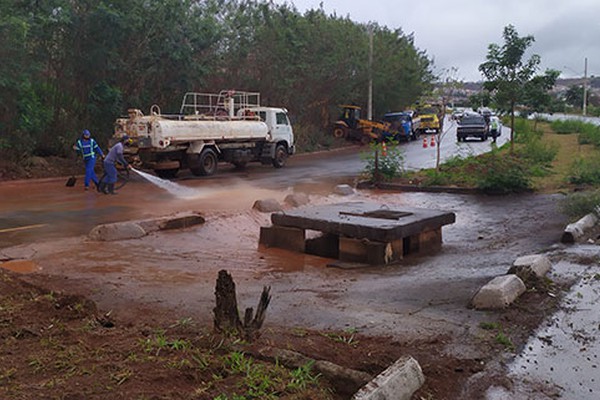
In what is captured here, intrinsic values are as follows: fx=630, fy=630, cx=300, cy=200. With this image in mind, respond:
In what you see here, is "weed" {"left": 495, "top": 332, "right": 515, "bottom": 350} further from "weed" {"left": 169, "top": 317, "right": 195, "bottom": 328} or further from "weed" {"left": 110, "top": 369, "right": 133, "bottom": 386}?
"weed" {"left": 110, "top": 369, "right": 133, "bottom": 386}

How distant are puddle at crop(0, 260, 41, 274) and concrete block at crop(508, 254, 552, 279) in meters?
6.29

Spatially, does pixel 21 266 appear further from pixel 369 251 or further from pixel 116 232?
pixel 369 251

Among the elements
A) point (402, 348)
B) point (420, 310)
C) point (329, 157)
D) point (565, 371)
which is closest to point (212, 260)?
point (420, 310)

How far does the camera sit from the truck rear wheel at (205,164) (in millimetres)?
22422

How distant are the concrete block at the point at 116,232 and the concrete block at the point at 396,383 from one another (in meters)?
7.46

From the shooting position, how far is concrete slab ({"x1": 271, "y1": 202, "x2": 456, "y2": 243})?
9445 millimetres

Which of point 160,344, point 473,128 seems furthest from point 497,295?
point 473,128

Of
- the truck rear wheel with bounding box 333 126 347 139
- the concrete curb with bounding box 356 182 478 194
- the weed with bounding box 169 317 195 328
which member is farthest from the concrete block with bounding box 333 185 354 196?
the truck rear wheel with bounding box 333 126 347 139

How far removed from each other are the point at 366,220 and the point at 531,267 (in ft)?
9.83

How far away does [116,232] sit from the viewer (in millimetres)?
10844

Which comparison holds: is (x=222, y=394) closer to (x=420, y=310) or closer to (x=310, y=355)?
(x=310, y=355)

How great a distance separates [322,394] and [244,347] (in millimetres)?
851

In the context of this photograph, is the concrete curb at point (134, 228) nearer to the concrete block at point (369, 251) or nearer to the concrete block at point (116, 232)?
the concrete block at point (116, 232)

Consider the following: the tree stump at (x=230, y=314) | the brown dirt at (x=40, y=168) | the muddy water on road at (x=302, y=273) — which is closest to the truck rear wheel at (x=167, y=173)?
the brown dirt at (x=40, y=168)
